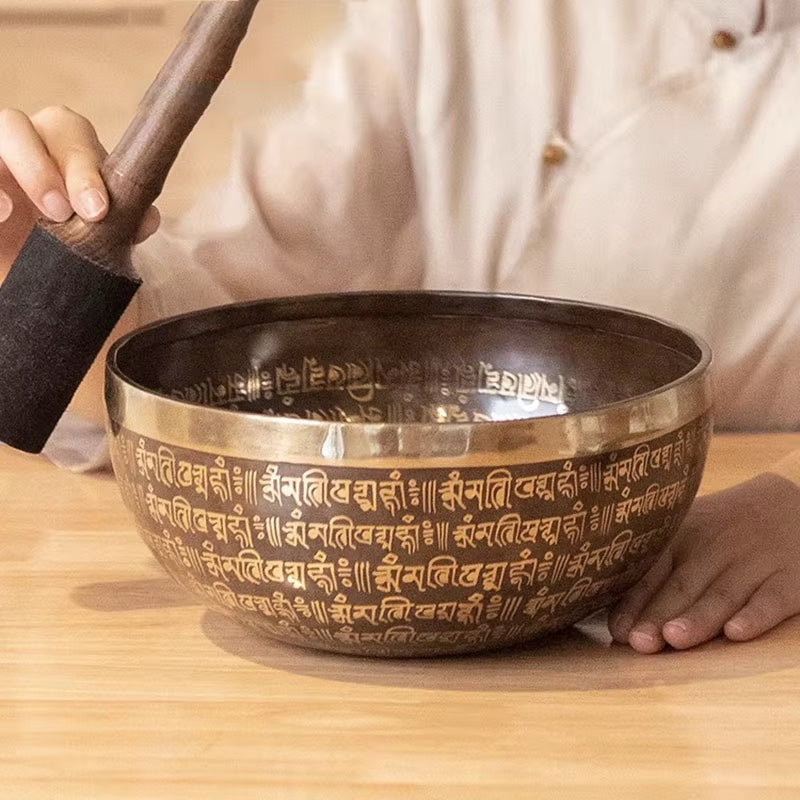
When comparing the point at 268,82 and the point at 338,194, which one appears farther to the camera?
the point at 268,82

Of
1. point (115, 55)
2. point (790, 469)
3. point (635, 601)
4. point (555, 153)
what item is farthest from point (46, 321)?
point (115, 55)

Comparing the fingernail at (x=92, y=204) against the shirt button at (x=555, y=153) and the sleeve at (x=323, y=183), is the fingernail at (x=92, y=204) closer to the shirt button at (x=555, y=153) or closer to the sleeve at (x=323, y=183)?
the sleeve at (x=323, y=183)

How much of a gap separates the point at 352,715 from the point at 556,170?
0.65 m

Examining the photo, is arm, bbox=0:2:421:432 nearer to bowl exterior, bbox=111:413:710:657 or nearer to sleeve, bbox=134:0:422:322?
sleeve, bbox=134:0:422:322

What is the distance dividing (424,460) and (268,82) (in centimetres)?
220

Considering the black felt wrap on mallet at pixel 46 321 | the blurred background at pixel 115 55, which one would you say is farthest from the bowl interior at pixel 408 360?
the blurred background at pixel 115 55

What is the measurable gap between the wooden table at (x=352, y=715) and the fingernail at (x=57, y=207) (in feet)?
0.60

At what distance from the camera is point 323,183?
111cm

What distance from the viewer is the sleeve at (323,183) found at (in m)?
1.08

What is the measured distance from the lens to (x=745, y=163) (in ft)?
3.49

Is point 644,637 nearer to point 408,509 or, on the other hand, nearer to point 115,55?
point 408,509

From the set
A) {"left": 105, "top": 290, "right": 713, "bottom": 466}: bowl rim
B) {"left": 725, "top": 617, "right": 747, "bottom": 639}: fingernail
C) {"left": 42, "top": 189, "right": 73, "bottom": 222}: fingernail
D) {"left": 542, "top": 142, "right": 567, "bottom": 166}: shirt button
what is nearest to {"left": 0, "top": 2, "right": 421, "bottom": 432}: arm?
{"left": 542, "top": 142, "right": 567, "bottom": 166}: shirt button

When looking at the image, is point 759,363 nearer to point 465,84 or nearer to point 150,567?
point 465,84

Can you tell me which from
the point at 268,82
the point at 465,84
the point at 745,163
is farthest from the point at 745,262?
the point at 268,82
